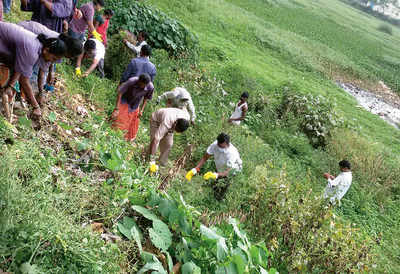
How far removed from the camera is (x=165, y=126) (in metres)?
4.96

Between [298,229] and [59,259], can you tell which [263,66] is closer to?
[298,229]

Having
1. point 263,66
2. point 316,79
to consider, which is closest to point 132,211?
point 263,66

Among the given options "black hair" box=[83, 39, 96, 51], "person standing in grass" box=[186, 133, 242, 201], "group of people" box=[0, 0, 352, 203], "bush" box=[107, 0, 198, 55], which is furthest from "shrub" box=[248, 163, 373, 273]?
"bush" box=[107, 0, 198, 55]

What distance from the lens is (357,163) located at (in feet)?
31.4

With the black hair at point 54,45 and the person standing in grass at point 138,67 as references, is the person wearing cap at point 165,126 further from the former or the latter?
the black hair at point 54,45

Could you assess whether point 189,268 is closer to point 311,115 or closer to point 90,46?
point 90,46

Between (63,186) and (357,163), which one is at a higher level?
(63,186)

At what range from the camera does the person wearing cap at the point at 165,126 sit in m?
4.87

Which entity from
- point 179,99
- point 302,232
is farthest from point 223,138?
point 302,232

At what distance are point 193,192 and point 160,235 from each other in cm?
165

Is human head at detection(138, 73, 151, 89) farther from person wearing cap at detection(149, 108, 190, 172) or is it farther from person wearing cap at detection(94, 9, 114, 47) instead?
person wearing cap at detection(94, 9, 114, 47)

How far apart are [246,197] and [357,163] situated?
260 inches

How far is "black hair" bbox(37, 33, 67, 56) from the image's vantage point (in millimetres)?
3281

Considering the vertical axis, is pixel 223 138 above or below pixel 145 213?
below
